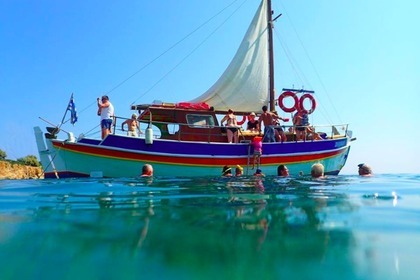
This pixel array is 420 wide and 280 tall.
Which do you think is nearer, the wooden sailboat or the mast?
the wooden sailboat

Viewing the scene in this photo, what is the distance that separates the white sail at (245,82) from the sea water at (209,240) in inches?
505

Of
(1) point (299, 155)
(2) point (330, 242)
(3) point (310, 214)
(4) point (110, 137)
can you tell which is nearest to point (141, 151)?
(4) point (110, 137)

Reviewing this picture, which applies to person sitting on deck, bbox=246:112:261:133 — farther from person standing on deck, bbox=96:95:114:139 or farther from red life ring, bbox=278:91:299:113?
person standing on deck, bbox=96:95:114:139

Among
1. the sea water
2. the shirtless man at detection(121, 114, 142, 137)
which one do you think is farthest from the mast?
the sea water

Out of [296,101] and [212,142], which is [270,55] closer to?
[296,101]

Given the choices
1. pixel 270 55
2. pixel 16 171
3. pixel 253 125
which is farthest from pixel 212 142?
pixel 16 171

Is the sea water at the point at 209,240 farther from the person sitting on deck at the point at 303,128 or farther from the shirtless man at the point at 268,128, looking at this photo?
the person sitting on deck at the point at 303,128

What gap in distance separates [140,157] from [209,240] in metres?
10.0

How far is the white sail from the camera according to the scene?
17.3 m

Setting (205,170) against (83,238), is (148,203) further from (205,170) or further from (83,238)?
(205,170)

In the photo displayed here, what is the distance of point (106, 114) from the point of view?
41.8 feet

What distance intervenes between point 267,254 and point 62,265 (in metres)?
1.46

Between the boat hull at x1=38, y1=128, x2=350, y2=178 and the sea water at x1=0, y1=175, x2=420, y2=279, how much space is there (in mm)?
7752

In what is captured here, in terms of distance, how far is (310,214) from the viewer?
13.2ft
